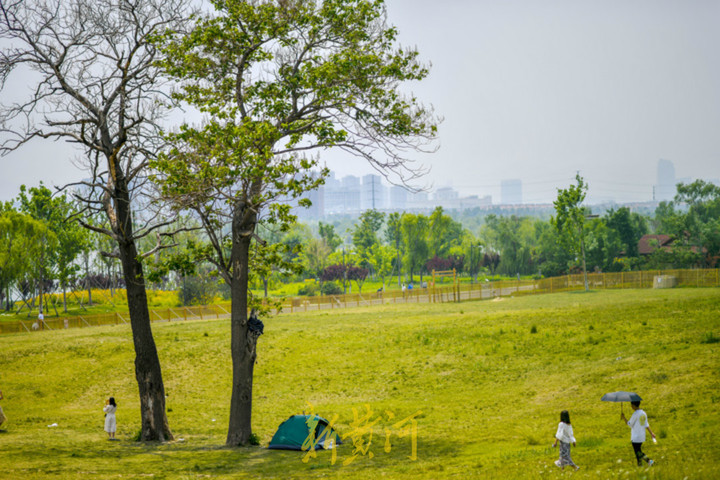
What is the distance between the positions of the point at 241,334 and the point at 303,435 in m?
3.61

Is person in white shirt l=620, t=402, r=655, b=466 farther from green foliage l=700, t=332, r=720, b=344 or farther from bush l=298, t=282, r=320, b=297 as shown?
bush l=298, t=282, r=320, b=297

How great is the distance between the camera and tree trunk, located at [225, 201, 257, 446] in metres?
18.9

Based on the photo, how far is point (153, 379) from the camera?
2081 centimetres

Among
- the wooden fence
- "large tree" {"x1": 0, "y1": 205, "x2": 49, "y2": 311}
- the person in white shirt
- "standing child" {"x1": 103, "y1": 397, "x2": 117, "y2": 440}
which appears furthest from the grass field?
"large tree" {"x1": 0, "y1": 205, "x2": 49, "y2": 311}

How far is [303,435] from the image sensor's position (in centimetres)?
1911

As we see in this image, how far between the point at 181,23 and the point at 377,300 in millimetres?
46921

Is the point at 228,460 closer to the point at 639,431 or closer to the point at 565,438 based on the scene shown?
the point at 565,438

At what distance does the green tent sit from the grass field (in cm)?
58

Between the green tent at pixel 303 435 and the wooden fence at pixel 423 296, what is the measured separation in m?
35.0

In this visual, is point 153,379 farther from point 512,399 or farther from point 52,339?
point 52,339

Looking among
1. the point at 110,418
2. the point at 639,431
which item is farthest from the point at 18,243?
the point at 639,431

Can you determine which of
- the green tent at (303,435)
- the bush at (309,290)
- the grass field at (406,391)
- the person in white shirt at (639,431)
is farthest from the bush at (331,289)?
the person in white shirt at (639,431)

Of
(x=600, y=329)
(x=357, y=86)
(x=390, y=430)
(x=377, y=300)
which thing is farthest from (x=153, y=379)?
(x=377, y=300)

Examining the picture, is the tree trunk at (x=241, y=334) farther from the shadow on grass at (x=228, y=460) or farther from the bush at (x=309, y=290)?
the bush at (x=309, y=290)
